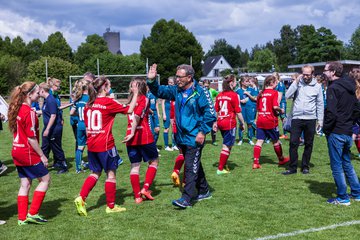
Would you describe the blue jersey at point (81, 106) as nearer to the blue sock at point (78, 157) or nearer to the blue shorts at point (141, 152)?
the blue sock at point (78, 157)

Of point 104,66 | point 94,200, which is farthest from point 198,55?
point 94,200

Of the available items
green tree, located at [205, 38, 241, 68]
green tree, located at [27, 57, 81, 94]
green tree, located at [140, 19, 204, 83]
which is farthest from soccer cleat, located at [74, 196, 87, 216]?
green tree, located at [205, 38, 241, 68]

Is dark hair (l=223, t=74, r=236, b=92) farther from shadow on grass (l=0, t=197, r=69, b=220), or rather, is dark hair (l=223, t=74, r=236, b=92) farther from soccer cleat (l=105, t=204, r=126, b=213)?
shadow on grass (l=0, t=197, r=69, b=220)

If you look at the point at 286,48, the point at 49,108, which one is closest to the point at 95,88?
the point at 49,108

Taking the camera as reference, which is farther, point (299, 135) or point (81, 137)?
point (81, 137)

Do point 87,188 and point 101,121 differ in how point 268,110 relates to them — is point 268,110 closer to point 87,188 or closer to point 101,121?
point 101,121

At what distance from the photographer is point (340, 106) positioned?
5824 millimetres

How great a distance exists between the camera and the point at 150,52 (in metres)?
64.6

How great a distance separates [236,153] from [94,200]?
514cm

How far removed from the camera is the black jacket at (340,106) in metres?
5.79

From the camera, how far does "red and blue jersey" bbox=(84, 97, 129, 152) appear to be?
5770mm

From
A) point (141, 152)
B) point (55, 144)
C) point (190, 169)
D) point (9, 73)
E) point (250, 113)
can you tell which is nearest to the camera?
point (190, 169)

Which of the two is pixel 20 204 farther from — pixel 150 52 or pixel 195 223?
pixel 150 52

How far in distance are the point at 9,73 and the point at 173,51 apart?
2513 cm
